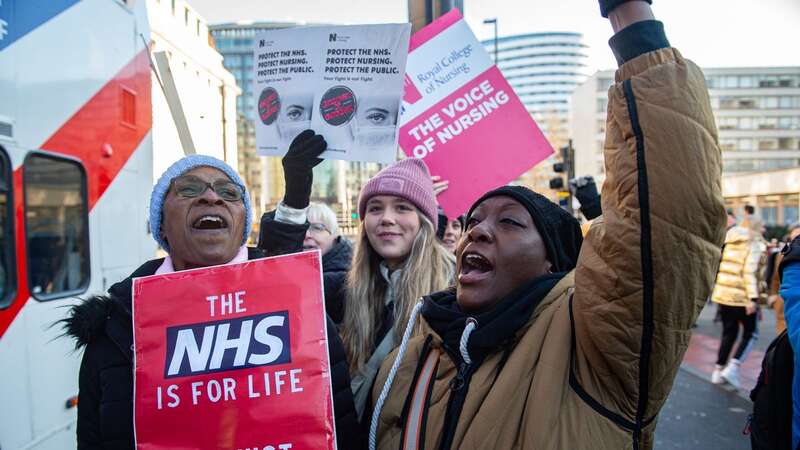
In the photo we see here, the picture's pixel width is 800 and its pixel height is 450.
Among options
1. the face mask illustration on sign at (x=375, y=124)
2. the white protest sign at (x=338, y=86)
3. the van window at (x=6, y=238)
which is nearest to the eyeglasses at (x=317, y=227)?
the white protest sign at (x=338, y=86)

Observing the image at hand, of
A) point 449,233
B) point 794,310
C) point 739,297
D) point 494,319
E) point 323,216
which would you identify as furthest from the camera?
point 739,297

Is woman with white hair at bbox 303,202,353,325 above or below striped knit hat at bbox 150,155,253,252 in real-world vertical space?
below

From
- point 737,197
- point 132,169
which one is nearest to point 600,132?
point 737,197

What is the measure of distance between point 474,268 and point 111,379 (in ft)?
3.81

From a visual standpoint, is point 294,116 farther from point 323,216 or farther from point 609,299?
point 609,299

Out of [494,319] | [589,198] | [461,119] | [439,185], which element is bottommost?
[494,319]

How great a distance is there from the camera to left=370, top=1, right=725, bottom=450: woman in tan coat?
3.79 ft

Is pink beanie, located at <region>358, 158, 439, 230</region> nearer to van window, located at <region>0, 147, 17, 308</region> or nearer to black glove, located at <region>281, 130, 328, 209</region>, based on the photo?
black glove, located at <region>281, 130, 328, 209</region>

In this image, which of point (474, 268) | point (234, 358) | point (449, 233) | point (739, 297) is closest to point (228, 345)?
point (234, 358)

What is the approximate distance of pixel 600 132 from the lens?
238 feet

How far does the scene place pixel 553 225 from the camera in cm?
159

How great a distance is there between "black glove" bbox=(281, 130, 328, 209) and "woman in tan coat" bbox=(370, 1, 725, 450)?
108 cm

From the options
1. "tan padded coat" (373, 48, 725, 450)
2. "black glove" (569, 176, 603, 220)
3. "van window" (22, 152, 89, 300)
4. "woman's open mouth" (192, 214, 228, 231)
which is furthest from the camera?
"van window" (22, 152, 89, 300)

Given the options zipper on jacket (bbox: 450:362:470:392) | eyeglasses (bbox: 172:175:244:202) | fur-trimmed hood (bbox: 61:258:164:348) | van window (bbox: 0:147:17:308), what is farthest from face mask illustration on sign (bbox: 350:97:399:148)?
van window (bbox: 0:147:17:308)
